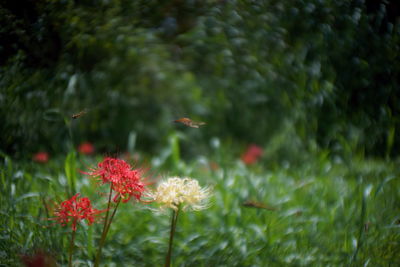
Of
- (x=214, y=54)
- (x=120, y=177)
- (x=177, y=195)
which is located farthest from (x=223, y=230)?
(x=214, y=54)

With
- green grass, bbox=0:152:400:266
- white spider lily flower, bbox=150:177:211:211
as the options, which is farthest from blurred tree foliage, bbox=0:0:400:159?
white spider lily flower, bbox=150:177:211:211

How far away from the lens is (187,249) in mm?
1706

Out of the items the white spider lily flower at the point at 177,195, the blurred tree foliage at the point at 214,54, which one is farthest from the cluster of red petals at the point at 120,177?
the blurred tree foliage at the point at 214,54

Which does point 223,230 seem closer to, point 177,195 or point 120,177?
point 177,195

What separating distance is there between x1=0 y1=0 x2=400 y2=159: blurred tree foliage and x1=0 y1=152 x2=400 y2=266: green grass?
296 millimetres

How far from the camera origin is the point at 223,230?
1.82 m

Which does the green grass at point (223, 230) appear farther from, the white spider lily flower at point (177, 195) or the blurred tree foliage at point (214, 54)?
the white spider lily flower at point (177, 195)

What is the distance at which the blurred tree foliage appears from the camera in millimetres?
1837

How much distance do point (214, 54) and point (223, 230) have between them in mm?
1358

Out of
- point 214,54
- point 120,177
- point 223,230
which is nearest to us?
point 120,177

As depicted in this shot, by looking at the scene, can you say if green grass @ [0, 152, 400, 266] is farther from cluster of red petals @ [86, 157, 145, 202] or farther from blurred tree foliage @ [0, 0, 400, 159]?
cluster of red petals @ [86, 157, 145, 202]

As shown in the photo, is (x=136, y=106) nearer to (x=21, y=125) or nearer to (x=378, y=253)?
(x=21, y=125)

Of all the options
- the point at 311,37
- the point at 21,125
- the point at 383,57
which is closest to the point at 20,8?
the point at 21,125

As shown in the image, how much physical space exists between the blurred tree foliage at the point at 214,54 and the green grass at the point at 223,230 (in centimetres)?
30
